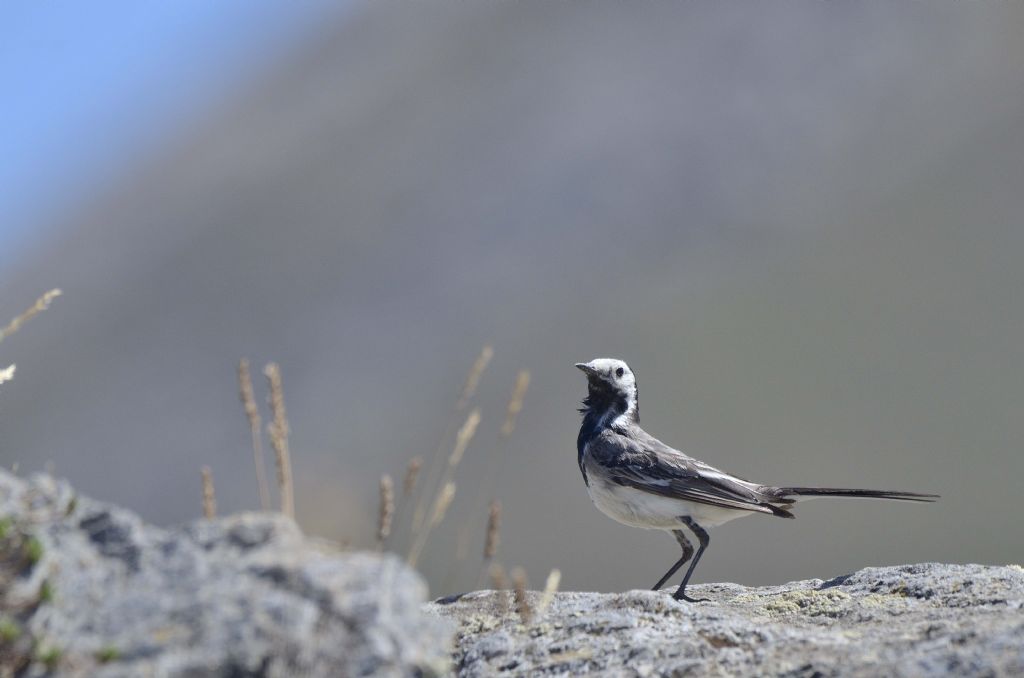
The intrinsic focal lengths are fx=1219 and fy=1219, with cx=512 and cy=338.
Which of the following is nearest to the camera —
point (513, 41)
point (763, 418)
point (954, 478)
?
point (954, 478)

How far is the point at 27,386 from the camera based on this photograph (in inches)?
3329

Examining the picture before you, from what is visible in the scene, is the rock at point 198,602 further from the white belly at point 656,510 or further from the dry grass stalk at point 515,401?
the white belly at point 656,510

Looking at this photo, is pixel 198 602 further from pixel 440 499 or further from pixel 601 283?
pixel 601 283

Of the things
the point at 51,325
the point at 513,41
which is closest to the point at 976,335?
the point at 51,325

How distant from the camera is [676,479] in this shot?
8469 millimetres

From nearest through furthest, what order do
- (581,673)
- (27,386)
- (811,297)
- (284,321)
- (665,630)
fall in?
(581,673)
(665,630)
(811,297)
(284,321)
(27,386)

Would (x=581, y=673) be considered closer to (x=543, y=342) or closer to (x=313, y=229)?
(x=543, y=342)

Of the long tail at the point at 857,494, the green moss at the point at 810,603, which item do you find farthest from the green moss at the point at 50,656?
the long tail at the point at 857,494

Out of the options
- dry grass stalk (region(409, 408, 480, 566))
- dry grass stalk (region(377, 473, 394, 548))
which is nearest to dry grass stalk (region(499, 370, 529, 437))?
dry grass stalk (region(409, 408, 480, 566))

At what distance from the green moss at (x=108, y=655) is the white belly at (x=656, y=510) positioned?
16.7 ft

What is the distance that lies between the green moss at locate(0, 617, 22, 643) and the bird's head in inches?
258

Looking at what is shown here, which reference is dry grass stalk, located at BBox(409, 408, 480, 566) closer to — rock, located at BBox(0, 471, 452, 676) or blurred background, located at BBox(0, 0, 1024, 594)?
rock, located at BBox(0, 471, 452, 676)

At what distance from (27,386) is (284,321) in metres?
20.2

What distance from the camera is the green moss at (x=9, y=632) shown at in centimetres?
363
